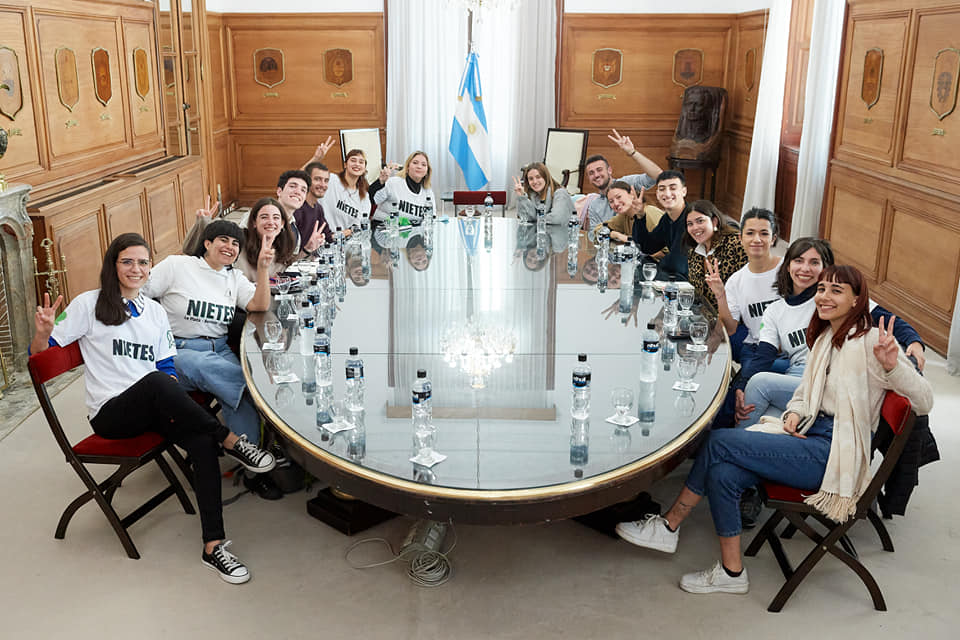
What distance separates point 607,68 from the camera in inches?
372

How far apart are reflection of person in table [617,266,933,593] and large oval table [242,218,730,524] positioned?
24 centimetres

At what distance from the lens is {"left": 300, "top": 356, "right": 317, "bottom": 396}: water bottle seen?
2.72 m

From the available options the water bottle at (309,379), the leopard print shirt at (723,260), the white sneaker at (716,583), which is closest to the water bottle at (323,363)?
the water bottle at (309,379)

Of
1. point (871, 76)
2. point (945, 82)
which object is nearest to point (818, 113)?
point (871, 76)

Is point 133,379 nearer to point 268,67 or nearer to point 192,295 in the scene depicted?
point 192,295

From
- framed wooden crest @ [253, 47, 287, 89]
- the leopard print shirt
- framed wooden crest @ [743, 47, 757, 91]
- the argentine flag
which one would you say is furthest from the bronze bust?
the leopard print shirt

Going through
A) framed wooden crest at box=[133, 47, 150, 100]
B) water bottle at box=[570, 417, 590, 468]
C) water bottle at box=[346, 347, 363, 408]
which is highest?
framed wooden crest at box=[133, 47, 150, 100]

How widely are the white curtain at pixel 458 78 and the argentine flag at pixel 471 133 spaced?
11.1 inches

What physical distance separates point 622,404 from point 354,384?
814mm

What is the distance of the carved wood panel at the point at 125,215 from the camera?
19.0 ft

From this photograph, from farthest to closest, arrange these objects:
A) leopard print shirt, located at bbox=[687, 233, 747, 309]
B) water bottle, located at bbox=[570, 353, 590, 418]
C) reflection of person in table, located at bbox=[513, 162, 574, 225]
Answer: reflection of person in table, located at bbox=[513, 162, 574, 225] → leopard print shirt, located at bbox=[687, 233, 747, 309] → water bottle, located at bbox=[570, 353, 590, 418]

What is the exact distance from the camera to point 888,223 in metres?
5.83

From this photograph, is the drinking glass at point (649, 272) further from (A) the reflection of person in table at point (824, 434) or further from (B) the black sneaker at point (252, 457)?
(B) the black sneaker at point (252, 457)

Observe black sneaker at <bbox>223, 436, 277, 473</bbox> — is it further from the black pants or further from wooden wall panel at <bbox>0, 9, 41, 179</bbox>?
wooden wall panel at <bbox>0, 9, 41, 179</bbox>
